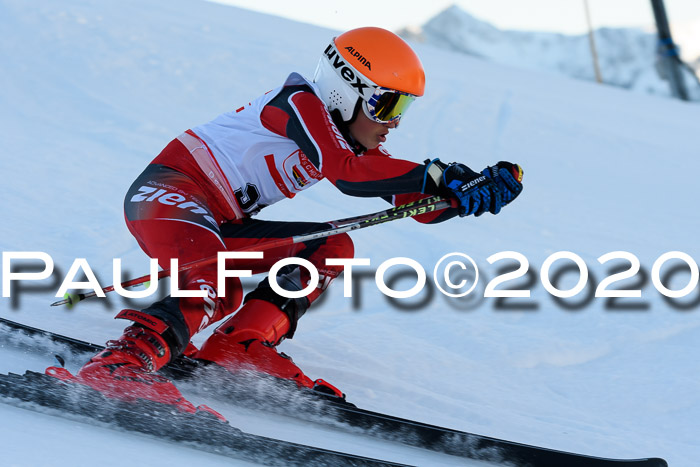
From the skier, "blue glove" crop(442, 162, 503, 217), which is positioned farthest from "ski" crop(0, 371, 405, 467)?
"blue glove" crop(442, 162, 503, 217)

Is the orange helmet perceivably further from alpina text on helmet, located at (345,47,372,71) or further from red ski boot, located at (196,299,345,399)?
red ski boot, located at (196,299,345,399)

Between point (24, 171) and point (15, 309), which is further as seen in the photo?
point (24, 171)

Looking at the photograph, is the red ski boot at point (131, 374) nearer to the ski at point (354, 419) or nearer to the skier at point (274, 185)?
the skier at point (274, 185)

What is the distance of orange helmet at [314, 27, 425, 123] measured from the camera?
268 cm

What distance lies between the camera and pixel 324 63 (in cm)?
285

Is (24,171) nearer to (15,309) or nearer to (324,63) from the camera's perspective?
(15,309)

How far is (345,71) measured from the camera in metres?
2.74

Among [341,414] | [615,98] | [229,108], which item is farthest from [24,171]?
[615,98]

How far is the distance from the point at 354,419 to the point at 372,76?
3.86 ft

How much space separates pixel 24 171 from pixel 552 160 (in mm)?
4716

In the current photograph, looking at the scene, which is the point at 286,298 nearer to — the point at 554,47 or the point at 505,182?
the point at 505,182

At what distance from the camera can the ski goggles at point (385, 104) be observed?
2689 millimetres

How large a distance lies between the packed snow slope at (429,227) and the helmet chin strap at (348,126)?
0.88 meters

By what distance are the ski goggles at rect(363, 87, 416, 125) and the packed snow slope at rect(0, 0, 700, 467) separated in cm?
101
